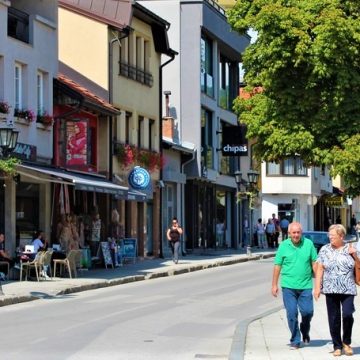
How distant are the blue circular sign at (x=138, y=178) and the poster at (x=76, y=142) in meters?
5.21

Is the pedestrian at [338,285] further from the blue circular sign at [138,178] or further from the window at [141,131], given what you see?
the window at [141,131]

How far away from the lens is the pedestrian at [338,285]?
36.1 feet

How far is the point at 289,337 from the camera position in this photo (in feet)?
42.4

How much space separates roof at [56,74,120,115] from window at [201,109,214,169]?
1114 cm

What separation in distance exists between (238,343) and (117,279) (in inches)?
542

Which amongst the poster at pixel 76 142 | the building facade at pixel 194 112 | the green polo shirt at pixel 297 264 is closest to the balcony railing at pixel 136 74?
the building facade at pixel 194 112

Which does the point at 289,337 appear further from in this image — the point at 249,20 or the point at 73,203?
the point at 73,203

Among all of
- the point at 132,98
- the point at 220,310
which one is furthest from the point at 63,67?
the point at 220,310

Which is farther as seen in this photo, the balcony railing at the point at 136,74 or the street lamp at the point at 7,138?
the balcony railing at the point at 136,74

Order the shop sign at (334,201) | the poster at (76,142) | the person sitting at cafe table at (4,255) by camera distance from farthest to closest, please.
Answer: the shop sign at (334,201) → the poster at (76,142) → the person sitting at cafe table at (4,255)

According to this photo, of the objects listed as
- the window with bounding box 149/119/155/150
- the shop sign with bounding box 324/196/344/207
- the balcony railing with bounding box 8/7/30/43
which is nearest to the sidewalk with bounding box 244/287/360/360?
the balcony railing with bounding box 8/7/30/43

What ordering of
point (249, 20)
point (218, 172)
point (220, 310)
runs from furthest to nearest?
point (218, 172)
point (249, 20)
point (220, 310)

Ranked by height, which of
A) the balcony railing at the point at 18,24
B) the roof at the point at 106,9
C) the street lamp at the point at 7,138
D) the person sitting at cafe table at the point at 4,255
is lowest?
the person sitting at cafe table at the point at 4,255

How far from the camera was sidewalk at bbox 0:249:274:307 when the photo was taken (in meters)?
20.8
